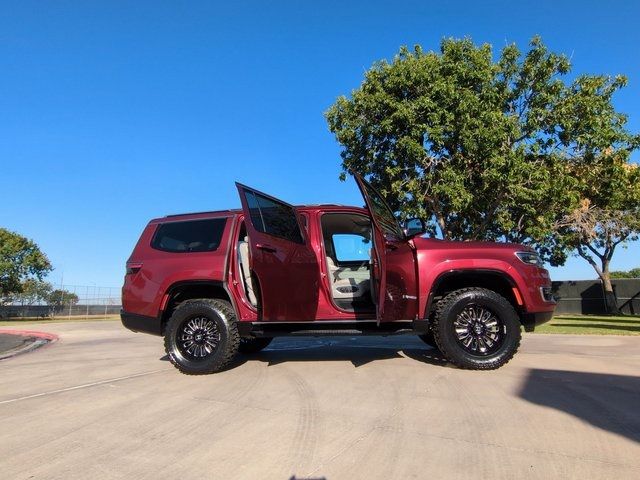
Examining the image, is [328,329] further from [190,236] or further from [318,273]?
[190,236]

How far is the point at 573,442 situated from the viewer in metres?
3.41

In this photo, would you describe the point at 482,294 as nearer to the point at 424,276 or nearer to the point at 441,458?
the point at 424,276

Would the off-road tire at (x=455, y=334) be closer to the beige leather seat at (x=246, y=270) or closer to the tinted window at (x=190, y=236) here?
the beige leather seat at (x=246, y=270)

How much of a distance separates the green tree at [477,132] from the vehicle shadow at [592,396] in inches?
429

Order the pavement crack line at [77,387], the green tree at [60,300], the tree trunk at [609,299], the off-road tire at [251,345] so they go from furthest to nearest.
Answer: the green tree at [60,300] < the tree trunk at [609,299] < the off-road tire at [251,345] < the pavement crack line at [77,387]

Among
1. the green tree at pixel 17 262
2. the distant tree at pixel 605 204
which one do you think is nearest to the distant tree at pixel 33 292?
the green tree at pixel 17 262

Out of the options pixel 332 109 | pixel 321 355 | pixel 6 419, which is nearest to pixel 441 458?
pixel 6 419

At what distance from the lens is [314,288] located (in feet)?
19.9

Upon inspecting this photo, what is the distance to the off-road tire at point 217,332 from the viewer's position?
6.11 m

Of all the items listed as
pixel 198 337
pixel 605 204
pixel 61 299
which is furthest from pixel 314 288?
pixel 61 299

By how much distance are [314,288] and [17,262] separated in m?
51.0

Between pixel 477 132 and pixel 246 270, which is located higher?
pixel 477 132

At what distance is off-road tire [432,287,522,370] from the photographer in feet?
18.9

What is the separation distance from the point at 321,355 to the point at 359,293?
5.31ft
